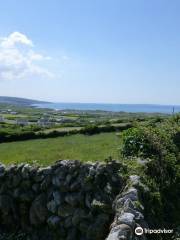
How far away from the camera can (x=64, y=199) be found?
8.52 meters

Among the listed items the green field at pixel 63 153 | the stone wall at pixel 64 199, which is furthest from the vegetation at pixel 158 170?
the green field at pixel 63 153

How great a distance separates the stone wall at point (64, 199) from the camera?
768 centimetres

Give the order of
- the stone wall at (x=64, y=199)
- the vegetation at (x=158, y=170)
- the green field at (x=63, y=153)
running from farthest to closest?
the green field at (x=63, y=153) < the vegetation at (x=158, y=170) < the stone wall at (x=64, y=199)

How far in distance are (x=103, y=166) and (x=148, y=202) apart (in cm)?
137

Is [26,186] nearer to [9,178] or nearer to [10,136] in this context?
[9,178]

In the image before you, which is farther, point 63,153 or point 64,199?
point 63,153

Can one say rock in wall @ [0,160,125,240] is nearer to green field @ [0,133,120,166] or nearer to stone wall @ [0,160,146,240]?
stone wall @ [0,160,146,240]

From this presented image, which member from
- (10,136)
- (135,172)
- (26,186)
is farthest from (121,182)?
(10,136)

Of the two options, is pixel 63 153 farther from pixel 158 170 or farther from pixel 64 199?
pixel 64 199

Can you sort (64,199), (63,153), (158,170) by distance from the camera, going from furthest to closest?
1. (63,153)
2. (158,170)
3. (64,199)

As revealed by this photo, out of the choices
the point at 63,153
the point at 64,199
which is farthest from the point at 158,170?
the point at 63,153

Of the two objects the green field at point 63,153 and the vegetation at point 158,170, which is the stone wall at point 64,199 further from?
the green field at point 63,153

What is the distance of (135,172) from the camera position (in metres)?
8.57

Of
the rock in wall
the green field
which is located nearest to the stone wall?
the rock in wall
